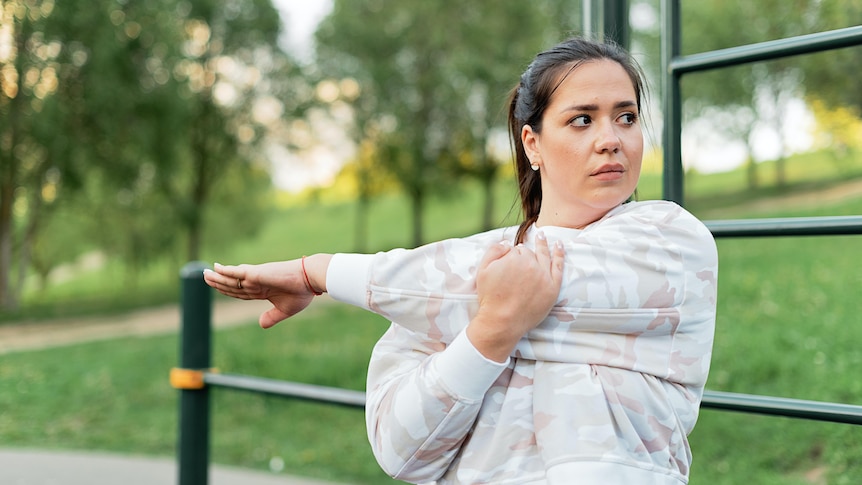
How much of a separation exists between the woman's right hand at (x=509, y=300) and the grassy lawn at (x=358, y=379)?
6.24 ft

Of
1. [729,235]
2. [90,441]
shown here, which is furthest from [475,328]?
[90,441]

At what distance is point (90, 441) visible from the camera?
21.4ft

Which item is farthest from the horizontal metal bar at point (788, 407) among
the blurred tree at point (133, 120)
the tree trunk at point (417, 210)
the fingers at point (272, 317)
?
the tree trunk at point (417, 210)

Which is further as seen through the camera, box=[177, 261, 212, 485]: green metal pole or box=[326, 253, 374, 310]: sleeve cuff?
box=[177, 261, 212, 485]: green metal pole

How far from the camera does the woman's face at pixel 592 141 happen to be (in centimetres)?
104

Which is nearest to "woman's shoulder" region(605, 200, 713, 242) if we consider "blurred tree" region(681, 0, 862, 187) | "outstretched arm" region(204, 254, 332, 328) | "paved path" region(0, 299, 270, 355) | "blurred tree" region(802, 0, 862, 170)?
"outstretched arm" region(204, 254, 332, 328)

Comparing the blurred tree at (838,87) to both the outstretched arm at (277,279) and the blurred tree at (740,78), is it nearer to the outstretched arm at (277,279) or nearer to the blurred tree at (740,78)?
the blurred tree at (740,78)

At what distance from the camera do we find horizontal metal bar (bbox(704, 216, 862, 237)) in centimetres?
121

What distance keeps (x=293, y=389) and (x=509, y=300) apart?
3.57 ft

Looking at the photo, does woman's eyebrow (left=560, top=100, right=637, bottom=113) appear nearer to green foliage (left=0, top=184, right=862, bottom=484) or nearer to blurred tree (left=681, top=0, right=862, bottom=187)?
green foliage (left=0, top=184, right=862, bottom=484)

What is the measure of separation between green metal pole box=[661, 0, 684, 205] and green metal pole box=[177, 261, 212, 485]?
1.18m

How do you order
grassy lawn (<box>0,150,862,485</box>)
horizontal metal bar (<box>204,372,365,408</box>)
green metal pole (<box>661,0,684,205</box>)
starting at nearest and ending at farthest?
green metal pole (<box>661,0,684,205</box>) → horizontal metal bar (<box>204,372,365,408</box>) → grassy lawn (<box>0,150,862,485</box>)

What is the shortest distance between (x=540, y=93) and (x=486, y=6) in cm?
1429

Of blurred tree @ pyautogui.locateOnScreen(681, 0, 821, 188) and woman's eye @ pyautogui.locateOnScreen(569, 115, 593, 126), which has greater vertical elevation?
blurred tree @ pyautogui.locateOnScreen(681, 0, 821, 188)
